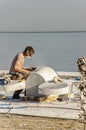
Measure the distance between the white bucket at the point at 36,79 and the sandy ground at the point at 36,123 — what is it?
138 cm

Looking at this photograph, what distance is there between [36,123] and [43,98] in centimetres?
146

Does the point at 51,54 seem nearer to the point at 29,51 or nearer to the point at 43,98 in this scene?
the point at 29,51

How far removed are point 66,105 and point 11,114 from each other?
1.05 meters

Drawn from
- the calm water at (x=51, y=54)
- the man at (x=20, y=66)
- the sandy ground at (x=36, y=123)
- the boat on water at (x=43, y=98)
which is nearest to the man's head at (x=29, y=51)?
the man at (x=20, y=66)

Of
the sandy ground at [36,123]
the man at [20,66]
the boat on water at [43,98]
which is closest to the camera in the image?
the sandy ground at [36,123]

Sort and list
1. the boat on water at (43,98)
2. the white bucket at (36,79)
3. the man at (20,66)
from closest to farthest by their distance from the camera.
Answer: the boat on water at (43,98) → the white bucket at (36,79) → the man at (20,66)

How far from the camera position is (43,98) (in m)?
7.59

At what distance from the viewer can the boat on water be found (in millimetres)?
6848

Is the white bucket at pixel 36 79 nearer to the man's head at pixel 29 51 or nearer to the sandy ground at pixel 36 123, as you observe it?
the man's head at pixel 29 51

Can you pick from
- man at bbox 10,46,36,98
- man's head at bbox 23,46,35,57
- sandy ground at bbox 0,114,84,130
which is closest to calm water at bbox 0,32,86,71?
man at bbox 10,46,36,98

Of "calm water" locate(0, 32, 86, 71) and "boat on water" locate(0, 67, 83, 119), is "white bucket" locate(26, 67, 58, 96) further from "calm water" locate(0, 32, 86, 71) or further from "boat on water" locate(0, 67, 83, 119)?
"calm water" locate(0, 32, 86, 71)

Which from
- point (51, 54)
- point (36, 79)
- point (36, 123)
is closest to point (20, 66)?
point (36, 79)

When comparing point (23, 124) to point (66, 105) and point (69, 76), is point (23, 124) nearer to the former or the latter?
point (66, 105)

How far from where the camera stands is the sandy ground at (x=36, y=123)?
590 cm
